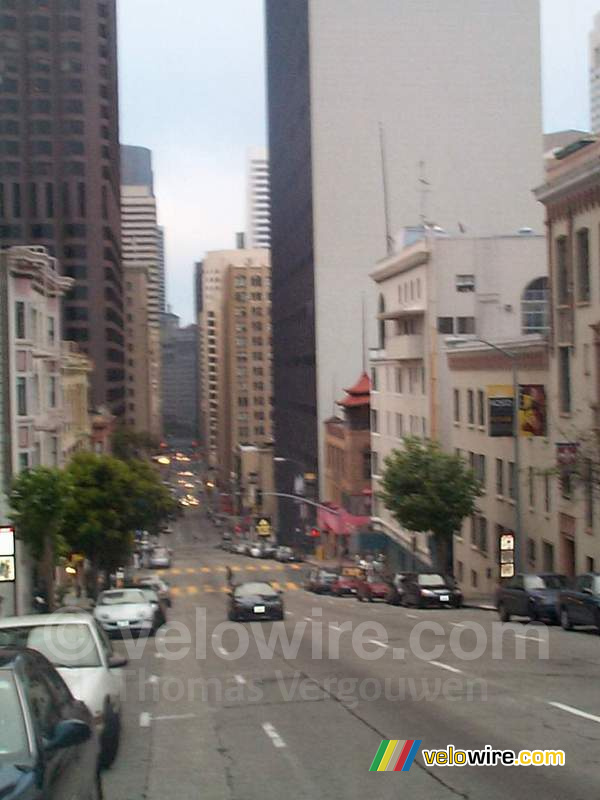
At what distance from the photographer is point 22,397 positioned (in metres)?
47.1

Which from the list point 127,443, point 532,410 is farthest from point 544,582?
point 127,443

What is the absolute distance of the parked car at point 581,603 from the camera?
26.4 metres

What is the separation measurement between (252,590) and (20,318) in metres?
18.7

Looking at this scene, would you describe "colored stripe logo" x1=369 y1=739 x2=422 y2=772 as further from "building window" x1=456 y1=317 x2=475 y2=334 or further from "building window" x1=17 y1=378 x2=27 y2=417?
"building window" x1=456 y1=317 x2=475 y2=334

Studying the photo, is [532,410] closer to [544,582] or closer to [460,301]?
[544,582]

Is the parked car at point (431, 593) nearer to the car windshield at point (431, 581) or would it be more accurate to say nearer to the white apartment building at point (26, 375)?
the car windshield at point (431, 581)

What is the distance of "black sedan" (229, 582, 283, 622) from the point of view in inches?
1316

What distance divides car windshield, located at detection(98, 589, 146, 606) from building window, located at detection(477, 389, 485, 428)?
77.5 feet

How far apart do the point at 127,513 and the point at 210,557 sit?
52132mm

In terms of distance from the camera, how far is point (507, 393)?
137 ft

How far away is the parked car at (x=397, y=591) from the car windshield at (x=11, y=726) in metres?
34.8

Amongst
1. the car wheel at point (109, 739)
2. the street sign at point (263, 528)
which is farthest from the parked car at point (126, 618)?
the street sign at point (263, 528)

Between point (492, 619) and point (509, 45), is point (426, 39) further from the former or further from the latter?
point (492, 619)

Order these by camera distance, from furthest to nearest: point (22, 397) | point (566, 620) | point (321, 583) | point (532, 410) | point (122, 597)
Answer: point (321, 583), point (22, 397), point (532, 410), point (122, 597), point (566, 620)
